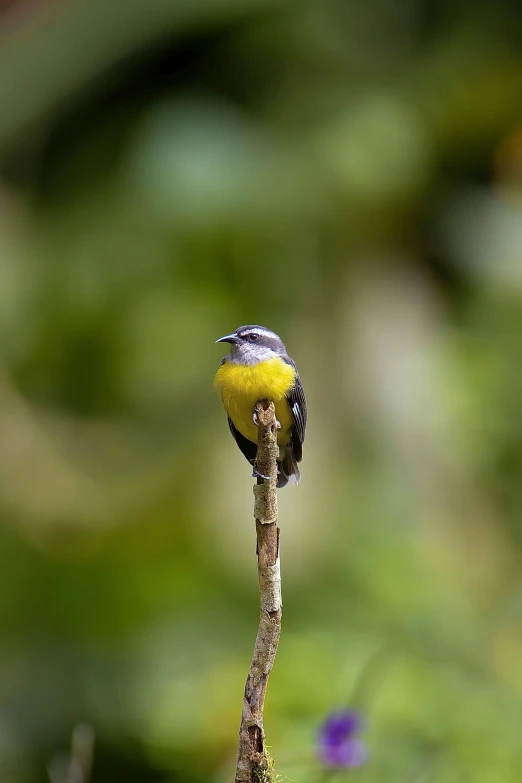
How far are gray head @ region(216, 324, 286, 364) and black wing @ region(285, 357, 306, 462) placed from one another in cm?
11

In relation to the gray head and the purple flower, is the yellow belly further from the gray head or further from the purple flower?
the purple flower

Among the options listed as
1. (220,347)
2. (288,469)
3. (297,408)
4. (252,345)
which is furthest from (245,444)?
(220,347)

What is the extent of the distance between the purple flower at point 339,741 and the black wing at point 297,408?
5.23ft

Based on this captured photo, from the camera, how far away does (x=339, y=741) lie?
268 centimetres

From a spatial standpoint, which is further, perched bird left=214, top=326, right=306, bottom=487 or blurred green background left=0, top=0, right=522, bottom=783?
blurred green background left=0, top=0, right=522, bottom=783

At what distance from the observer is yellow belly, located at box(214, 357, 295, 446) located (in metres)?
3.84

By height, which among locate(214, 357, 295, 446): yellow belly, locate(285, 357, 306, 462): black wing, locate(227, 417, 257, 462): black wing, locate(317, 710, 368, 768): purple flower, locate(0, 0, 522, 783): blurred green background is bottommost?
locate(317, 710, 368, 768): purple flower

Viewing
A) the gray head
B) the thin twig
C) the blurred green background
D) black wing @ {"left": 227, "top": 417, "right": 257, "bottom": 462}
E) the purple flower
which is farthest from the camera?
the blurred green background

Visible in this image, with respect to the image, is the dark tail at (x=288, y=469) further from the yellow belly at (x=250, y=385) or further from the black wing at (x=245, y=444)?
the yellow belly at (x=250, y=385)

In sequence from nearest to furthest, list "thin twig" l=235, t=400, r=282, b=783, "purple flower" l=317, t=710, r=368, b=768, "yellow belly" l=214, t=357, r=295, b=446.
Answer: "thin twig" l=235, t=400, r=282, b=783
"purple flower" l=317, t=710, r=368, b=768
"yellow belly" l=214, t=357, r=295, b=446

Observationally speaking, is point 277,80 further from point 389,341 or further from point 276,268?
point 389,341

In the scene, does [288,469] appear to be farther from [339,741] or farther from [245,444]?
[339,741]

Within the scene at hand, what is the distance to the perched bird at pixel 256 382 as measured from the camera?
3.85 meters

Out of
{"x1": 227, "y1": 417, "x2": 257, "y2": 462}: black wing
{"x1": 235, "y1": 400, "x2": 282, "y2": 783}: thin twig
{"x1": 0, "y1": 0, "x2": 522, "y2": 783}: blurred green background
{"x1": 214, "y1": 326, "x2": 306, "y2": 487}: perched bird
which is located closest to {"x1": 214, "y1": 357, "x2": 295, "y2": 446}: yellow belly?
{"x1": 214, "y1": 326, "x2": 306, "y2": 487}: perched bird
